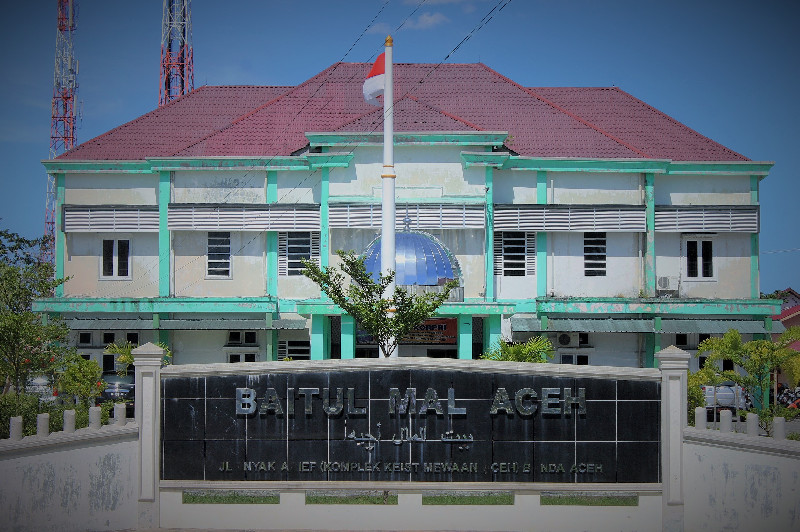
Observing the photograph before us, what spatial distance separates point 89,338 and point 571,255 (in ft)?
59.3

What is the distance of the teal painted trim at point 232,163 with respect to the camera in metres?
31.8

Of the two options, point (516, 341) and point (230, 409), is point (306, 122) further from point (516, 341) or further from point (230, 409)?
point (230, 409)

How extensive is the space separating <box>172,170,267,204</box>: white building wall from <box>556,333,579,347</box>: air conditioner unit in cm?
1178

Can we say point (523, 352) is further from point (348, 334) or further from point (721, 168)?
point (721, 168)

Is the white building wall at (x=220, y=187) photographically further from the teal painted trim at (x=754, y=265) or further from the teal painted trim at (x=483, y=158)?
the teal painted trim at (x=754, y=265)

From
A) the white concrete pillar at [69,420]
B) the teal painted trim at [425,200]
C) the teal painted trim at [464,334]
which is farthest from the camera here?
the teal painted trim at [425,200]

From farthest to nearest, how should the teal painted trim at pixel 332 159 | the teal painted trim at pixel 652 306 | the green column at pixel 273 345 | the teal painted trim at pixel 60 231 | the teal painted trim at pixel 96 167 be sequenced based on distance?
the teal painted trim at pixel 60 231 → the teal painted trim at pixel 96 167 → the green column at pixel 273 345 → the teal painted trim at pixel 652 306 → the teal painted trim at pixel 332 159

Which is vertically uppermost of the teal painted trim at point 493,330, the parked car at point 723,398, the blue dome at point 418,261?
the blue dome at point 418,261

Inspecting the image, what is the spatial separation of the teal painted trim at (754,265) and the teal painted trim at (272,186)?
703 inches

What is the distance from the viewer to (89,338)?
3291 cm

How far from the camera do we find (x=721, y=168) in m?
33.1

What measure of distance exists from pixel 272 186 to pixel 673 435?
61.6 feet

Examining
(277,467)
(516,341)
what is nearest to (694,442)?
(277,467)

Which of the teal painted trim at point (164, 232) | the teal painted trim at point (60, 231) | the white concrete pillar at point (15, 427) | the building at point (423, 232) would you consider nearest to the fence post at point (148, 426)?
the white concrete pillar at point (15, 427)
